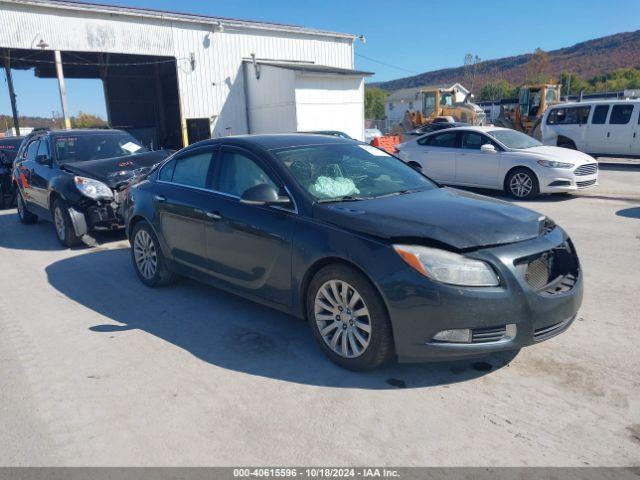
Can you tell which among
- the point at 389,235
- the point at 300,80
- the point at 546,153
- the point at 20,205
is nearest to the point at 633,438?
the point at 389,235

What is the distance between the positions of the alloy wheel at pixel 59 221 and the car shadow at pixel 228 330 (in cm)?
151

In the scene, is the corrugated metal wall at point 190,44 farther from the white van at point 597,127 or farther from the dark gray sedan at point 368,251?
the dark gray sedan at point 368,251

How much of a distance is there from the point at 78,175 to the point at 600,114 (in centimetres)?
1498

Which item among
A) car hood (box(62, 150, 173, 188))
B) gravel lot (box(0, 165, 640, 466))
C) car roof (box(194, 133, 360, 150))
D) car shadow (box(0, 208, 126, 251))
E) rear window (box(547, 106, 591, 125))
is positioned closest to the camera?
gravel lot (box(0, 165, 640, 466))

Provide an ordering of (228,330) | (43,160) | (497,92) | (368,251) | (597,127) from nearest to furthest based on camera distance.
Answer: (368,251)
(228,330)
(43,160)
(597,127)
(497,92)

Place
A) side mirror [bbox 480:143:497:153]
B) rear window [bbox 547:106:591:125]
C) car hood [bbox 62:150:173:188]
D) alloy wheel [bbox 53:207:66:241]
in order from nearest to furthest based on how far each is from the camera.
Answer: car hood [bbox 62:150:173:188] → alloy wheel [bbox 53:207:66:241] → side mirror [bbox 480:143:497:153] → rear window [bbox 547:106:591:125]

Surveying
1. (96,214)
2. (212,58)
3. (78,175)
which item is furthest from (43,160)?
(212,58)

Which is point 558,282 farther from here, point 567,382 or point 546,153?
point 546,153

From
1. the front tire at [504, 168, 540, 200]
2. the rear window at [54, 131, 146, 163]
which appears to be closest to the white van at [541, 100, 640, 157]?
the front tire at [504, 168, 540, 200]

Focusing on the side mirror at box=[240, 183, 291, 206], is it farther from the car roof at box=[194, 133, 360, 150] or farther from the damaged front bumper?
the damaged front bumper

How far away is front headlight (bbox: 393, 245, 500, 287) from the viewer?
3207mm

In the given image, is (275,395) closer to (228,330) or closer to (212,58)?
(228,330)

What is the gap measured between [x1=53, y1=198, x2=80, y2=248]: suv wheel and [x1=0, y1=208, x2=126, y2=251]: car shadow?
5.2 inches

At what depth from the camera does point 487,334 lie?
3260 mm
